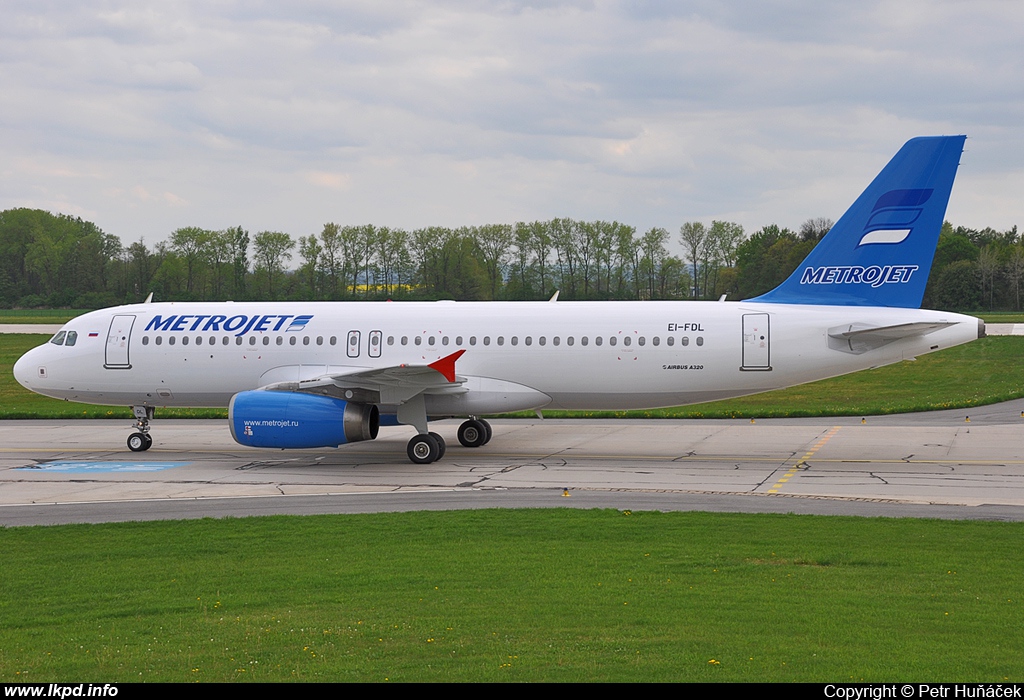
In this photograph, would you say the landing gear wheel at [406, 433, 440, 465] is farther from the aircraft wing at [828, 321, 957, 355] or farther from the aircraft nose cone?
the aircraft nose cone

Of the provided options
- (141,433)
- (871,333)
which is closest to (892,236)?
(871,333)

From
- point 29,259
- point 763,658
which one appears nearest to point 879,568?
point 763,658

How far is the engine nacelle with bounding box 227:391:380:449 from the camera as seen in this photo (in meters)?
22.5

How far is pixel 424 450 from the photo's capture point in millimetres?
23641

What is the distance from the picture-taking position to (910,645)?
8.67 metres

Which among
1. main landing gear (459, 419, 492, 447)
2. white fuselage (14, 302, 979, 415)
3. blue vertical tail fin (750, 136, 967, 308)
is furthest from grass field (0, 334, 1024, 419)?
blue vertical tail fin (750, 136, 967, 308)

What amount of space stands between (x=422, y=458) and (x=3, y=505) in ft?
29.6

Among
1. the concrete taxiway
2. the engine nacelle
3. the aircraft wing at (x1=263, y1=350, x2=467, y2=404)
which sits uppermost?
the aircraft wing at (x1=263, y1=350, x2=467, y2=404)

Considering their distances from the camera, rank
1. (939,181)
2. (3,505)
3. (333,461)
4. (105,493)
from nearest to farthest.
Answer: (3,505)
(105,493)
(939,181)
(333,461)

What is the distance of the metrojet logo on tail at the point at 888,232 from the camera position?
74.8 feet

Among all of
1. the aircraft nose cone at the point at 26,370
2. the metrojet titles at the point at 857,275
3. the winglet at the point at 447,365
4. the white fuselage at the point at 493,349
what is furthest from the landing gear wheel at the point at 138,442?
the metrojet titles at the point at 857,275

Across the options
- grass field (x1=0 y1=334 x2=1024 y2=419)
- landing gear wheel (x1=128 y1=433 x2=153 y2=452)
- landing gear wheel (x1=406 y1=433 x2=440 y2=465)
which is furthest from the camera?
grass field (x1=0 y1=334 x2=1024 y2=419)

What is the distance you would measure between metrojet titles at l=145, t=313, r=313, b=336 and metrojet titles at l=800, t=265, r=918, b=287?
1276 centimetres
